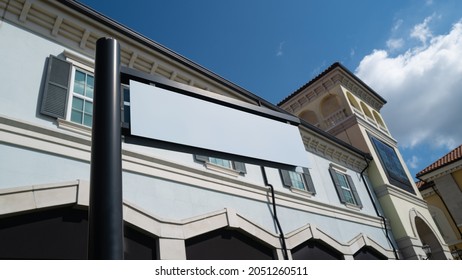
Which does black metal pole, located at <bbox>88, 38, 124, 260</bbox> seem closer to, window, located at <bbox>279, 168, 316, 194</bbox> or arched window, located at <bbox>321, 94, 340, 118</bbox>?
window, located at <bbox>279, 168, 316, 194</bbox>

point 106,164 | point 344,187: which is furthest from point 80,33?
point 344,187

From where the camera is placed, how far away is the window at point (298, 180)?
1060 centimetres

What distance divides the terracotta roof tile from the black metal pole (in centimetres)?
3024

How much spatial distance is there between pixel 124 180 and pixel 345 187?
10457 millimetres

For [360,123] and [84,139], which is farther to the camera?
[360,123]

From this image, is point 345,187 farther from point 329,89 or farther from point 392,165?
point 329,89

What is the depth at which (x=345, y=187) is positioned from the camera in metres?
13.9

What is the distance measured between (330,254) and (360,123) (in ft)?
33.1

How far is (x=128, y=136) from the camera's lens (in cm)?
193

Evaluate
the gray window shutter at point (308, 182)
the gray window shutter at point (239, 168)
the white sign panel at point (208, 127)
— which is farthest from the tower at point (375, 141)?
the white sign panel at point (208, 127)

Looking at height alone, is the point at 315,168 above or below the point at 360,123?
below

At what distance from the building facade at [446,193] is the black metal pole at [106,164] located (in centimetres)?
2786
